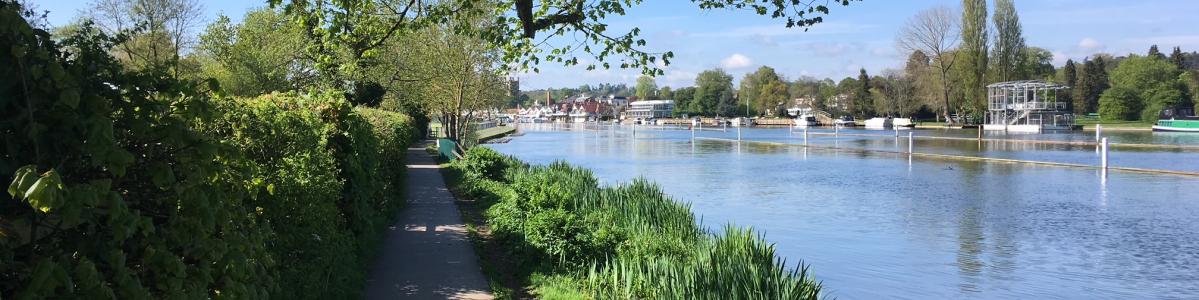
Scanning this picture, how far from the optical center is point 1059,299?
32.3 feet

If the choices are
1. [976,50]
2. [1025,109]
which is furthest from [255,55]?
[976,50]

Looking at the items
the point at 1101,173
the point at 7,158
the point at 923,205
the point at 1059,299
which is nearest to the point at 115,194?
the point at 7,158

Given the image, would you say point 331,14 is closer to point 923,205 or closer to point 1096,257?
point 1096,257

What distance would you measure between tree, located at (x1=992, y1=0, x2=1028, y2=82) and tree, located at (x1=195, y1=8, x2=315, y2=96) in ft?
266

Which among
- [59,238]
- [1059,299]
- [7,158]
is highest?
[7,158]

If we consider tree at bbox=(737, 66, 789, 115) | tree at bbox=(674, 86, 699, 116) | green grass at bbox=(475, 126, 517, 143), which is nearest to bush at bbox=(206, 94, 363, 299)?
green grass at bbox=(475, 126, 517, 143)

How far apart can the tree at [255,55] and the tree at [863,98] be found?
95385 millimetres

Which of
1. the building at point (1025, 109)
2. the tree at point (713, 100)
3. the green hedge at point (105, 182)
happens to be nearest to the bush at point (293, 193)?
the green hedge at point (105, 182)

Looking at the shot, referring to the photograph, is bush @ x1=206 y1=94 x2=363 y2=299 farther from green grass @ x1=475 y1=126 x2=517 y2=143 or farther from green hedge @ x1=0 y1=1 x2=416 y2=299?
green grass @ x1=475 y1=126 x2=517 y2=143

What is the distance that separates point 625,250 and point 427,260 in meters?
2.38

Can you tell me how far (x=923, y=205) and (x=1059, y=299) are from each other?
9449 mm

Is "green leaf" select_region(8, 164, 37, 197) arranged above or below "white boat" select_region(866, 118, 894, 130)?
above

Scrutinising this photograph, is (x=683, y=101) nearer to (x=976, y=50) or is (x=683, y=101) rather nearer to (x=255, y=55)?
(x=976, y=50)

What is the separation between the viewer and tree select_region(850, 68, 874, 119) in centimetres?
12281
